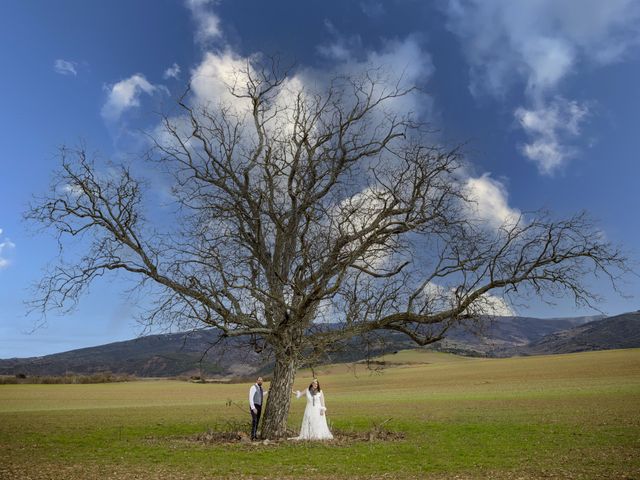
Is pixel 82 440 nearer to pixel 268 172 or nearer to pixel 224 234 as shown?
pixel 224 234

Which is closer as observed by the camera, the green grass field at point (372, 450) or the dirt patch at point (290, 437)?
the green grass field at point (372, 450)

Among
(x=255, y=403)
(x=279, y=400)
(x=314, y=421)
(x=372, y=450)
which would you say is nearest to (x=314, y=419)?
(x=314, y=421)

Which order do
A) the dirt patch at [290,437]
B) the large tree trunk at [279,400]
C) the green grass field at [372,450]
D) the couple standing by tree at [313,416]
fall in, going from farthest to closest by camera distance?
1. the large tree trunk at [279,400]
2. the couple standing by tree at [313,416]
3. the dirt patch at [290,437]
4. the green grass field at [372,450]

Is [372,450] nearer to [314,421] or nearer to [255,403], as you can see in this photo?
[314,421]

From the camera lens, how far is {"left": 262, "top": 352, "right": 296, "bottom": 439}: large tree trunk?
18.5 m

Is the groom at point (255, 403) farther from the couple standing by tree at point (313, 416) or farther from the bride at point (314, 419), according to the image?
the bride at point (314, 419)

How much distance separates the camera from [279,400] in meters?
18.6

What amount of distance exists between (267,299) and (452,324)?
21.2ft

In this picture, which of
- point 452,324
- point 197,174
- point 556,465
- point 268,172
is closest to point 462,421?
point 452,324

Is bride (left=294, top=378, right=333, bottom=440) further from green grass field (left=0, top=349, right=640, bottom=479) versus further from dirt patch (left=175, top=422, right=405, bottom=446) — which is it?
green grass field (left=0, top=349, right=640, bottom=479)

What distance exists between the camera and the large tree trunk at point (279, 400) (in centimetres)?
1852

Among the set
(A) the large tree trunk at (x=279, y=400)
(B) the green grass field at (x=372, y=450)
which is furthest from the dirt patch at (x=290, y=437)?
(A) the large tree trunk at (x=279, y=400)

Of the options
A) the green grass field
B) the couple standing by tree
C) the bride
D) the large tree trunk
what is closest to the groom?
the couple standing by tree

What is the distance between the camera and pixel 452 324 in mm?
19141
